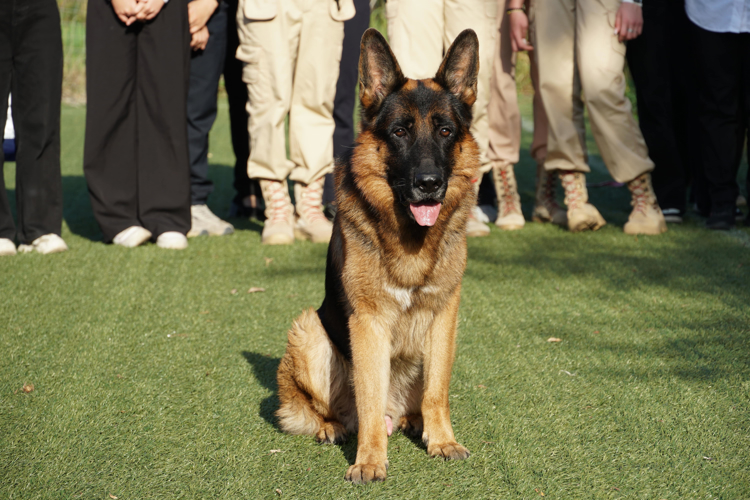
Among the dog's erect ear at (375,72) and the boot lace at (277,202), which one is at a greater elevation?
the dog's erect ear at (375,72)

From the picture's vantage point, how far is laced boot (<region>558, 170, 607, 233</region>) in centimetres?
566

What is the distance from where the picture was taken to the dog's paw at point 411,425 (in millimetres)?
2811

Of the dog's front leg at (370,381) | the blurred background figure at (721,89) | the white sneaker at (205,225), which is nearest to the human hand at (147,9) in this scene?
the white sneaker at (205,225)

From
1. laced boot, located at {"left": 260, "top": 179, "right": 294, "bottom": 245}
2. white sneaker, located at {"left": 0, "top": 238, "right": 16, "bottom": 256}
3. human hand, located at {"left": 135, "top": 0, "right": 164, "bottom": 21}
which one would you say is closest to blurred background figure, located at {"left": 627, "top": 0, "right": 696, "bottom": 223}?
laced boot, located at {"left": 260, "top": 179, "right": 294, "bottom": 245}

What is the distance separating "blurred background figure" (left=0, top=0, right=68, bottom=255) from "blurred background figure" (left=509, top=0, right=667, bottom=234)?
140 inches

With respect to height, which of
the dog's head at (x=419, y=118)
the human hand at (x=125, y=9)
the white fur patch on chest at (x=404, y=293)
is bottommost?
the white fur patch on chest at (x=404, y=293)

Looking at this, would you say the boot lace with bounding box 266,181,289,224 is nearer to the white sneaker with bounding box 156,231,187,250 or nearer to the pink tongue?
the white sneaker with bounding box 156,231,187,250

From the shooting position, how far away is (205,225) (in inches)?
234

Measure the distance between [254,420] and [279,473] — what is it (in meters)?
0.43

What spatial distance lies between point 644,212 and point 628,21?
4.85ft

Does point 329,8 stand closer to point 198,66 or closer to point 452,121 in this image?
point 198,66

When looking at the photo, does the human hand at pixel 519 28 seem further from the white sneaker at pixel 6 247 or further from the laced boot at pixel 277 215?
the white sneaker at pixel 6 247

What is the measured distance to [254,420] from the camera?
2.83 metres

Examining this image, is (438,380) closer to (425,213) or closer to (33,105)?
(425,213)
